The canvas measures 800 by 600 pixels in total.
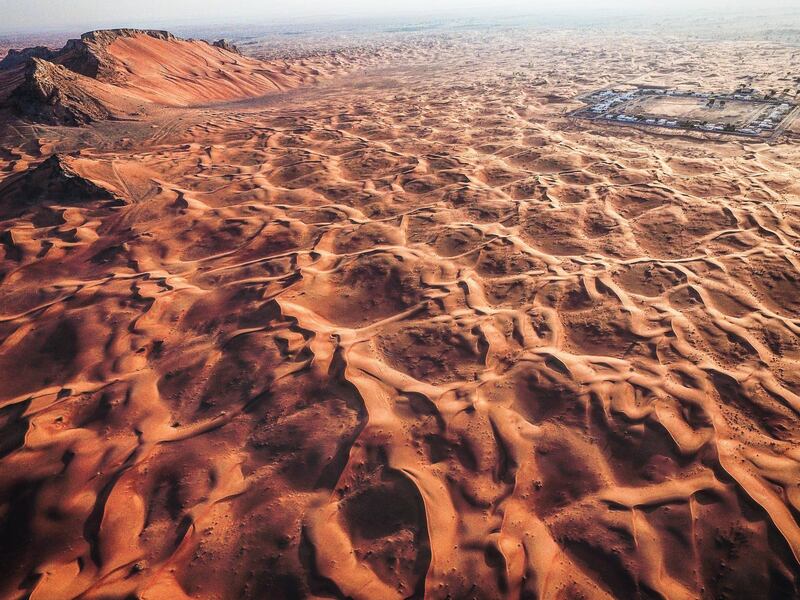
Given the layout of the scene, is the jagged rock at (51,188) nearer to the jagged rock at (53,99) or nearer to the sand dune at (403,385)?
the sand dune at (403,385)

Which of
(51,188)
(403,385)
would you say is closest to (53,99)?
(51,188)

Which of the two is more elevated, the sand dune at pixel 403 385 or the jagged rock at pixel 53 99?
the jagged rock at pixel 53 99

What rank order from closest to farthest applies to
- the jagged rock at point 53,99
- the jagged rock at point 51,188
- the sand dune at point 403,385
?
the sand dune at point 403,385
the jagged rock at point 51,188
the jagged rock at point 53,99

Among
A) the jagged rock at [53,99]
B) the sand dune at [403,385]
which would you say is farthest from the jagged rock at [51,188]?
the jagged rock at [53,99]

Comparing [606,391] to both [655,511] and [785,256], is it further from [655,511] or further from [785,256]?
[785,256]

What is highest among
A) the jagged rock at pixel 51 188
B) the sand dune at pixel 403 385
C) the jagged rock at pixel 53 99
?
the jagged rock at pixel 53 99

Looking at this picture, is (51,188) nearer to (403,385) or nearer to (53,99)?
(53,99)

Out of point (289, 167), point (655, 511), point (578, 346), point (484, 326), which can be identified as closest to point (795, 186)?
point (578, 346)

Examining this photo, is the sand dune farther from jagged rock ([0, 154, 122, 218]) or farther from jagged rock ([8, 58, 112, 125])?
jagged rock ([8, 58, 112, 125])
